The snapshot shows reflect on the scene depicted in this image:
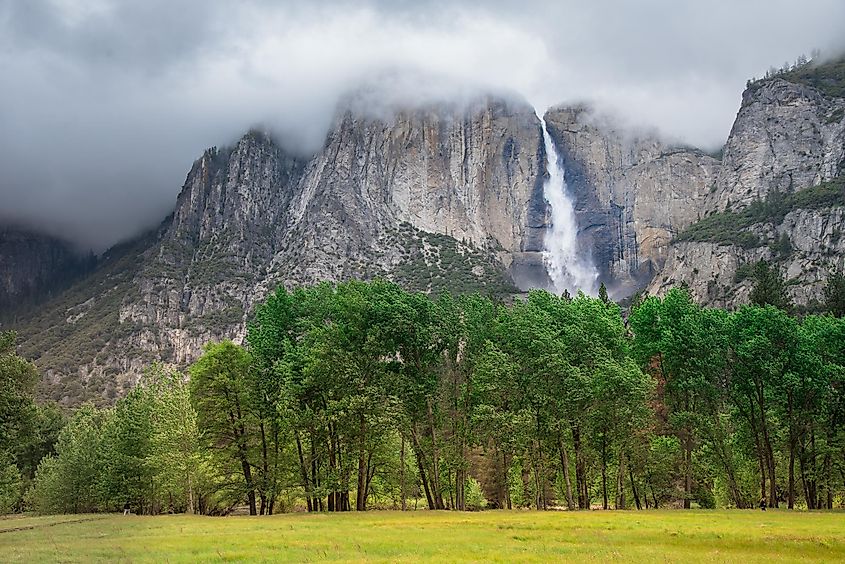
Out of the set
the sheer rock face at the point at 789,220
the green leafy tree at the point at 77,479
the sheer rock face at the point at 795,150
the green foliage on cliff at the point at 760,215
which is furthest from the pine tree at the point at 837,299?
the sheer rock face at the point at 795,150

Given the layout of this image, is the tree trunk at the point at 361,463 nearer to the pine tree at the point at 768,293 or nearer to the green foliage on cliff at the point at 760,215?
the pine tree at the point at 768,293

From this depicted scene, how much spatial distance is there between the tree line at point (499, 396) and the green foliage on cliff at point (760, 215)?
122087mm

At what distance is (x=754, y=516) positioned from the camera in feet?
126

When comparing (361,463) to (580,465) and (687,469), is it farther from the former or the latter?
(687,469)

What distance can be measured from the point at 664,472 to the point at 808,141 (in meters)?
174

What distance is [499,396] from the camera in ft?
156

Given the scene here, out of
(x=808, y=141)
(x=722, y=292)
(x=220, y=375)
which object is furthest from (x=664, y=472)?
(x=808, y=141)

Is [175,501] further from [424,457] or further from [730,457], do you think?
[730,457]

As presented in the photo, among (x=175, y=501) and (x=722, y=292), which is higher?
(x=722, y=292)

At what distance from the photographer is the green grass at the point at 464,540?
23062 mm

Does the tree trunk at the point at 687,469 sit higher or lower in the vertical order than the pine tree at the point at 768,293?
lower

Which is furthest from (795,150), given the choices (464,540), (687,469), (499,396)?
(464,540)

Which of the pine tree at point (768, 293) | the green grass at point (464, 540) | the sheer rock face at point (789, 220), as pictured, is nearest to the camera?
the green grass at point (464, 540)

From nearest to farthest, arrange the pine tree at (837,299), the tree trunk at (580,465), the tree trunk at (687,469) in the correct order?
1. the tree trunk at (687,469)
2. the tree trunk at (580,465)
3. the pine tree at (837,299)
